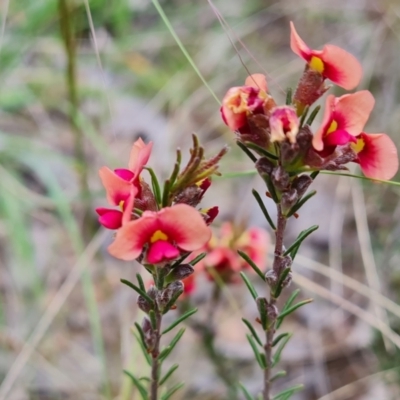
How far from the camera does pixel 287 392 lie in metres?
0.69

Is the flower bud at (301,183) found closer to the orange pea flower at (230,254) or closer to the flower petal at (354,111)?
the flower petal at (354,111)

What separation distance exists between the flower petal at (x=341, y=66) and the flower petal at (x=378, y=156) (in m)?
0.06

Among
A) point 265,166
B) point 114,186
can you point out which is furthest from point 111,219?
point 265,166

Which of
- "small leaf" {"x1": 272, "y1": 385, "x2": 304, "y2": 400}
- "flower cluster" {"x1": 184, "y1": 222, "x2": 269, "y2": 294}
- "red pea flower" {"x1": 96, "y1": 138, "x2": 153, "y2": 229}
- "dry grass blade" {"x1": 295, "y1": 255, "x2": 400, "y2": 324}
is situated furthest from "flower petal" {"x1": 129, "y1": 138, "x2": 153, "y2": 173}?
"dry grass blade" {"x1": 295, "y1": 255, "x2": 400, "y2": 324}

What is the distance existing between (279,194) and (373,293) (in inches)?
27.1

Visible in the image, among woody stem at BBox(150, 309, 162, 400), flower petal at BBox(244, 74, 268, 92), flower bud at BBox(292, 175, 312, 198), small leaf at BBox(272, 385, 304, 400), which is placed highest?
flower petal at BBox(244, 74, 268, 92)

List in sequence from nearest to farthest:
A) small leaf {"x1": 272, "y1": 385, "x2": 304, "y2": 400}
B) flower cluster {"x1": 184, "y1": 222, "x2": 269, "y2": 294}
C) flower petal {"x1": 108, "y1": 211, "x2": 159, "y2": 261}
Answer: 1. flower petal {"x1": 108, "y1": 211, "x2": 159, "y2": 261}
2. small leaf {"x1": 272, "y1": 385, "x2": 304, "y2": 400}
3. flower cluster {"x1": 184, "y1": 222, "x2": 269, "y2": 294}

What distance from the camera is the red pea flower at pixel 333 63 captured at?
53 centimetres

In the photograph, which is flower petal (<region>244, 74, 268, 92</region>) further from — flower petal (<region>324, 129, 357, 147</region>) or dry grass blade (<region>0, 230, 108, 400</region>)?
dry grass blade (<region>0, 230, 108, 400</region>)

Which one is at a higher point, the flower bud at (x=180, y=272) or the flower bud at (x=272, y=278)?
the flower bud at (x=180, y=272)

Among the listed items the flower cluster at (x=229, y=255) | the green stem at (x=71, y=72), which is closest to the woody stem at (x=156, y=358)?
the flower cluster at (x=229, y=255)

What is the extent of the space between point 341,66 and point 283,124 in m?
0.10

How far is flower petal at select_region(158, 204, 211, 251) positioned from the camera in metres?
0.47

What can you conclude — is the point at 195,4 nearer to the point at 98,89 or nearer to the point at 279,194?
the point at 98,89
